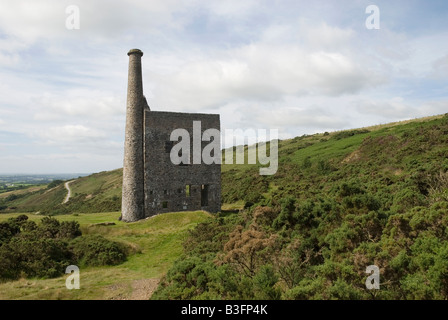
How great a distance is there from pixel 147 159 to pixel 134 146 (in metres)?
1.68

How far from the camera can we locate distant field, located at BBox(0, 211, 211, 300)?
Result: 40.9 ft

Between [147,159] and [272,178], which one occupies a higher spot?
[147,159]

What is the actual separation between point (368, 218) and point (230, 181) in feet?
137

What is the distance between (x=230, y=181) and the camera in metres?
53.6

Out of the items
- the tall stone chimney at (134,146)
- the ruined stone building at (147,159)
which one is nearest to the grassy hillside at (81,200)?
the tall stone chimney at (134,146)

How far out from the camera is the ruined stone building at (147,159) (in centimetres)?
2752

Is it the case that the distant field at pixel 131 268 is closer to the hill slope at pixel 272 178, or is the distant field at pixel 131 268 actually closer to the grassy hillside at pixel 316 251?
the grassy hillside at pixel 316 251

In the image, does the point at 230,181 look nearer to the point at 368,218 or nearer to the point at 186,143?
the point at 186,143

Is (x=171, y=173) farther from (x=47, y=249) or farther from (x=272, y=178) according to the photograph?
(x=272, y=178)

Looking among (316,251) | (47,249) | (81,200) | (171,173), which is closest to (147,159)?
(171,173)

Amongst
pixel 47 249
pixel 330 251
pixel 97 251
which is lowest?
pixel 97 251

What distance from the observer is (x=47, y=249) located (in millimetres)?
16656

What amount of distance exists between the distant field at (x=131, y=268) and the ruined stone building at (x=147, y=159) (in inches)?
72.3
